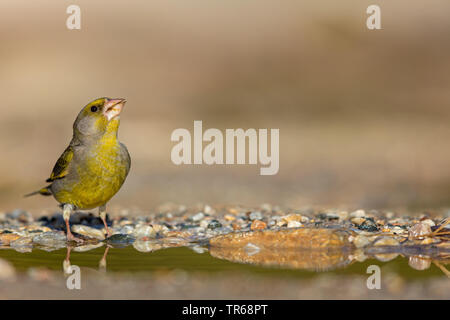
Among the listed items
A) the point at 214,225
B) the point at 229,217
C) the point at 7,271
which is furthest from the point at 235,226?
the point at 7,271

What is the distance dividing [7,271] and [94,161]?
200 centimetres

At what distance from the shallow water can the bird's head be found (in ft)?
4.49

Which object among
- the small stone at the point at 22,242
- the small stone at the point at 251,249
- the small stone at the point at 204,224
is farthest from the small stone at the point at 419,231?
the small stone at the point at 22,242

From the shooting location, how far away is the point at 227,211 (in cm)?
836

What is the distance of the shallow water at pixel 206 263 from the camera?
15.3 feet

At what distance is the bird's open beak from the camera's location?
22.3ft

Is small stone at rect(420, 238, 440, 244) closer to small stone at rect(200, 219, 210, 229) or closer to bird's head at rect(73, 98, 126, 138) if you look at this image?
small stone at rect(200, 219, 210, 229)

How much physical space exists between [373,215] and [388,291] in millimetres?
3601

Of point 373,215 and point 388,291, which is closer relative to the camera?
point 388,291

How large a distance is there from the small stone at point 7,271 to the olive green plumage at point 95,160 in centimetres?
156

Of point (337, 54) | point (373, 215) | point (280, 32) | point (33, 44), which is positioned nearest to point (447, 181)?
point (373, 215)

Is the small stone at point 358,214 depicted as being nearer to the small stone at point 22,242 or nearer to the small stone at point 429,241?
the small stone at point 429,241

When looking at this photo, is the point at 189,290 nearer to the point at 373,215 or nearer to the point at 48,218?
the point at 373,215

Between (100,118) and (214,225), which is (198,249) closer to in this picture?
(214,225)
